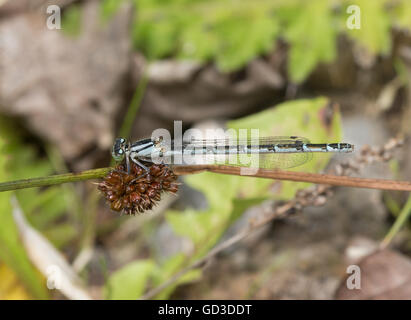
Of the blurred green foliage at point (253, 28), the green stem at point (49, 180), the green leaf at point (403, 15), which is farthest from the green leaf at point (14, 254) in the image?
the green leaf at point (403, 15)

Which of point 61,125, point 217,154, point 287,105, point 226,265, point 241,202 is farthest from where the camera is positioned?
point 61,125

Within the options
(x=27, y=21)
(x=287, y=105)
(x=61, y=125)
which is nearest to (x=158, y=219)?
(x=61, y=125)

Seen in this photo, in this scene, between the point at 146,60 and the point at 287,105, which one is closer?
the point at 287,105

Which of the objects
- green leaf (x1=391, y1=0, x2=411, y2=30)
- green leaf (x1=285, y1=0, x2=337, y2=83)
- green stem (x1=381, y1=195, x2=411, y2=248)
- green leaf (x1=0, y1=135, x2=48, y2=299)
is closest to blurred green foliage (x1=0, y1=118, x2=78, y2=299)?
green leaf (x1=0, y1=135, x2=48, y2=299)

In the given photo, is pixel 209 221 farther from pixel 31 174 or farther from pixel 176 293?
pixel 31 174

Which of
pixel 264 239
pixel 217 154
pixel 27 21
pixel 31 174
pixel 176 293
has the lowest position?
pixel 176 293

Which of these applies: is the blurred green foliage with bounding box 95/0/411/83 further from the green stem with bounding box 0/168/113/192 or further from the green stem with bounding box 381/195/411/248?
the green stem with bounding box 0/168/113/192

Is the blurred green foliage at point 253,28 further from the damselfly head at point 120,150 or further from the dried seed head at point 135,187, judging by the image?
the dried seed head at point 135,187
